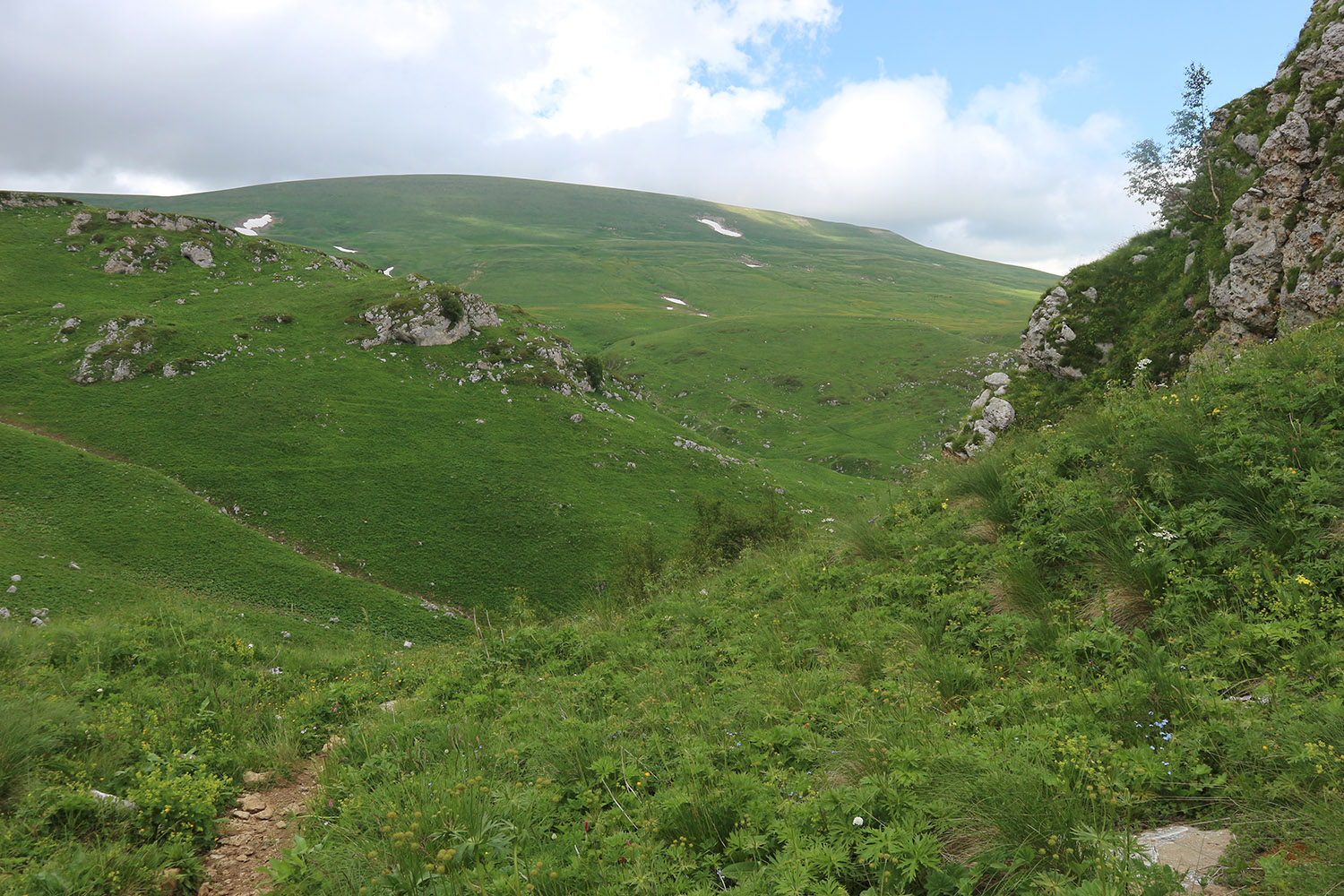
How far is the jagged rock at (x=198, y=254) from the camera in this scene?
234ft

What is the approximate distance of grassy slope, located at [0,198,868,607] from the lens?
41.4 meters

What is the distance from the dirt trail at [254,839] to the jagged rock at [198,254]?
86.1m

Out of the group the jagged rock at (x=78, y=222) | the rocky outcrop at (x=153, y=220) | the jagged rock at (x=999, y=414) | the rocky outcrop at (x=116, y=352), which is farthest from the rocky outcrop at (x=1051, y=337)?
the jagged rock at (x=78, y=222)

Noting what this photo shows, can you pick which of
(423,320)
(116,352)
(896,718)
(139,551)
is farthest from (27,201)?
(896,718)

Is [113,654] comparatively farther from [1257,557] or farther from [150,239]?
[150,239]

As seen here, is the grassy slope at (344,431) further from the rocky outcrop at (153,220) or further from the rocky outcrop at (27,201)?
the rocky outcrop at (153,220)

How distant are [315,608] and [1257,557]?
3789cm

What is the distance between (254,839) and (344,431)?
49.5 metres

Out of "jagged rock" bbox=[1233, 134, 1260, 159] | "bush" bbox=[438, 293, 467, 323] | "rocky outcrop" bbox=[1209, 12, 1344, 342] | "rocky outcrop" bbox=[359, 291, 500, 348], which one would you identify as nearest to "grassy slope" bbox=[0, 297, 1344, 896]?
"rocky outcrop" bbox=[1209, 12, 1344, 342]

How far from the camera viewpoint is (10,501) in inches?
1297

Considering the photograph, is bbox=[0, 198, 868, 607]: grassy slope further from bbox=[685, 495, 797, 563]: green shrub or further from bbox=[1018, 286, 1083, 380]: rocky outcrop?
bbox=[1018, 286, 1083, 380]: rocky outcrop

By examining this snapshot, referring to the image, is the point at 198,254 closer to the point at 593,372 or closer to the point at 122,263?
the point at 122,263

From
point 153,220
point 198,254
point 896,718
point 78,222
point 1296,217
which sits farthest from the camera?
point 153,220

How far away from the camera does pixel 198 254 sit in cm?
7194
